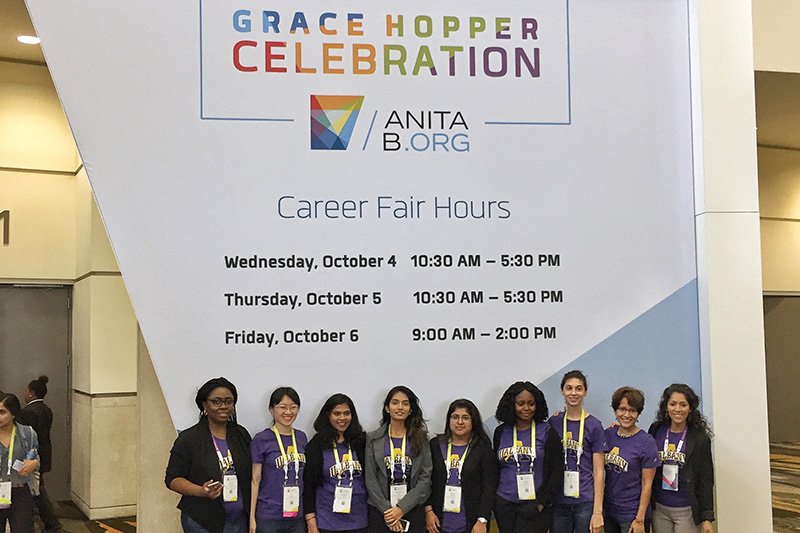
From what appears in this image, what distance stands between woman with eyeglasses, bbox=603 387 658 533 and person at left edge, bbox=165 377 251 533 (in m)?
1.96

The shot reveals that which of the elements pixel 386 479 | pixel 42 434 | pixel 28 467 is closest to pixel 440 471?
pixel 386 479

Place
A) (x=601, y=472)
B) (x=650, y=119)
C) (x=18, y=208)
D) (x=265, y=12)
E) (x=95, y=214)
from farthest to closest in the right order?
(x=18, y=208), (x=95, y=214), (x=650, y=119), (x=265, y=12), (x=601, y=472)

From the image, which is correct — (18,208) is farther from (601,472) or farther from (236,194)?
(601,472)

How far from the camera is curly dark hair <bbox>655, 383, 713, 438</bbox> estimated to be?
5094 millimetres

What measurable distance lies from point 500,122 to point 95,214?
4.41m

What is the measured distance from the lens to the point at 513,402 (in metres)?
4.95

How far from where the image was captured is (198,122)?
5.10 m

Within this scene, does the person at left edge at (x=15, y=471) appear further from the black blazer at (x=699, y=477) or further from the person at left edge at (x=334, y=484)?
the black blazer at (x=699, y=477)

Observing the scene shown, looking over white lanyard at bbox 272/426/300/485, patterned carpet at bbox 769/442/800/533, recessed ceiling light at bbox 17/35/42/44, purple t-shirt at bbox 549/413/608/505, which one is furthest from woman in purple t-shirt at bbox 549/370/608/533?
recessed ceiling light at bbox 17/35/42/44

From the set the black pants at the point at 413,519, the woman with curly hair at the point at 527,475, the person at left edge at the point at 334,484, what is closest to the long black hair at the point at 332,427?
the person at left edge at the point at 334,484

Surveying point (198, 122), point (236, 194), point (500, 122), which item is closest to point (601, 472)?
point (500, 122)

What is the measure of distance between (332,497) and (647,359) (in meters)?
2.12

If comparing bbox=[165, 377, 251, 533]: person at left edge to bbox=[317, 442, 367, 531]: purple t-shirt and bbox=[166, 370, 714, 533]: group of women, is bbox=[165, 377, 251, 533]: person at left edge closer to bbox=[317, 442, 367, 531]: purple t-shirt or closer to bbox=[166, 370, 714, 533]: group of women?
bbox=[166, 370, 714, 533]: group of women

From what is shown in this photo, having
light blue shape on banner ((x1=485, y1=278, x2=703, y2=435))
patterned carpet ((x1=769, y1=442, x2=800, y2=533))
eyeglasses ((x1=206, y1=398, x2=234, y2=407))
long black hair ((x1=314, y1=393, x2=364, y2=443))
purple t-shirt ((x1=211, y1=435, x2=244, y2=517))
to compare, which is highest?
light blue shape on banner ((x1=485, y1=278, x2=703, y2=435))
